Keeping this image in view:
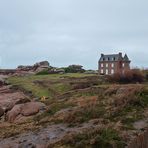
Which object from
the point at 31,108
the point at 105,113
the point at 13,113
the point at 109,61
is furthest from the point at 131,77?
the point at 109,61

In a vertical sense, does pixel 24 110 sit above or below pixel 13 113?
above

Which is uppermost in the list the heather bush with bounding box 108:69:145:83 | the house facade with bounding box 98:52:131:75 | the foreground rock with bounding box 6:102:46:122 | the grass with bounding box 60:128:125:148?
the house facade with bounding box 98:52:131:75

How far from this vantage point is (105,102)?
1700 centimetres

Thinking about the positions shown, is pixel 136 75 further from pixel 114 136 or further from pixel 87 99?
pixel 114 136

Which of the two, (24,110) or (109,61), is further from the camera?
(109,61)

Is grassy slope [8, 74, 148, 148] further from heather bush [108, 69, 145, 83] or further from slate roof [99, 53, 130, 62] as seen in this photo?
slate roof [99, 53, 130, 62]

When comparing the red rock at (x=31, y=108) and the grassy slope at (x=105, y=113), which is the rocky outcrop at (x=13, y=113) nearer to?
the red rock at (x=31, y=108)

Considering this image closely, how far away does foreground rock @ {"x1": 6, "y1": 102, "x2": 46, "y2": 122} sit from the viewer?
18.9 m

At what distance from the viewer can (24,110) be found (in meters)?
19.2

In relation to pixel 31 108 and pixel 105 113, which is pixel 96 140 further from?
pixel 31 108

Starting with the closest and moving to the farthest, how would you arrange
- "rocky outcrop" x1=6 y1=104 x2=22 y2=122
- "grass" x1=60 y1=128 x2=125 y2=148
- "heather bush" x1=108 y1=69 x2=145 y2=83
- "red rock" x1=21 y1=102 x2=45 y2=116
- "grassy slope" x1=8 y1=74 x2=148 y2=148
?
"grass" x1=60 y1=128 x2=125 y2=148 → "grassy slope" x1=8 y1=74 x2=148 y2=148 → "red rock" x1=21 y1=102 x2=45 y2=116 → "rocky outcrop" x1=6 y1=104 x2=22 y2=122 → "heather bush" x1=108 y1=69 x2=145 y2=83

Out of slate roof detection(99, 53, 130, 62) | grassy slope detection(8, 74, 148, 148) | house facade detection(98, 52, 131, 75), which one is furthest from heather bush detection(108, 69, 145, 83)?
slate roof detection(99, 53, 130, 62)

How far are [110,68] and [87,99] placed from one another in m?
67.7

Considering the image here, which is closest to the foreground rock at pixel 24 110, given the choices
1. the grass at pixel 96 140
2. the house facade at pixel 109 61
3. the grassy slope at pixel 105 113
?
the grassy slope at pixel 105 113
